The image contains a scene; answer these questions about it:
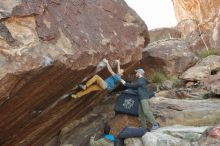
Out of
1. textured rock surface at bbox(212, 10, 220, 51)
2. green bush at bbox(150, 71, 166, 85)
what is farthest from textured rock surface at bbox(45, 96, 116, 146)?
textured rock surface at bbox(212, 10, 220, 51)

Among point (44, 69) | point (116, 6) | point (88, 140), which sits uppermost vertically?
point (116, 6)

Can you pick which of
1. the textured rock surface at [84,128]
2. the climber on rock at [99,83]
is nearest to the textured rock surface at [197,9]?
the textured rock surface at [84,128]

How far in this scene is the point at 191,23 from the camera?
97.8 feet

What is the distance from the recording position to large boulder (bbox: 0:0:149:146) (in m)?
9.43

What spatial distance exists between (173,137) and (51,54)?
3699 mm

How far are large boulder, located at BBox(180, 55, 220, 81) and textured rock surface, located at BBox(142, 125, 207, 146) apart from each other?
6480 mm

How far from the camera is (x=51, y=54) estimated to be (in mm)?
9953

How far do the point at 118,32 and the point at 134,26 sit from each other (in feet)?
3.75

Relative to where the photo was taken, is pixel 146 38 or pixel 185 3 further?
pixel 185 3

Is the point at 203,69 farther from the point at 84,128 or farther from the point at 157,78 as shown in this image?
the point at 84,128

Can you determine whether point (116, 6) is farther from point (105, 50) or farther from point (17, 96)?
point (17, 96)

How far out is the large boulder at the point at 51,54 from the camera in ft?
30.9

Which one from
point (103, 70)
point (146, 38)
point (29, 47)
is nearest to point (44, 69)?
point (29, 47)

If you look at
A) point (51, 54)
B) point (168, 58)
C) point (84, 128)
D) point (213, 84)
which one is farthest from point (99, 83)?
point (168, 58)
